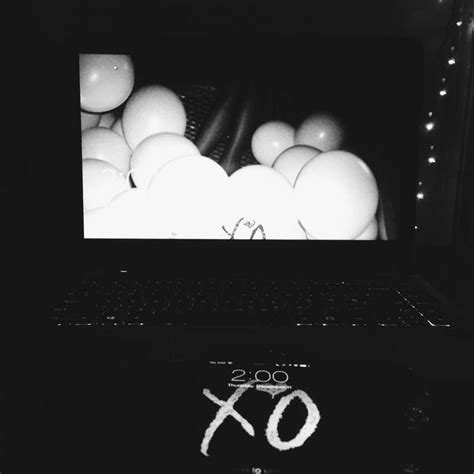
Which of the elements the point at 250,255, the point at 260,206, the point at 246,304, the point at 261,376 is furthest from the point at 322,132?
the point at 261,376

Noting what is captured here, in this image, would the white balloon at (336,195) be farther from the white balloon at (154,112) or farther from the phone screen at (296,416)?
the phone screen at (296,416)

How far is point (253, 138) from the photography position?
1.12m

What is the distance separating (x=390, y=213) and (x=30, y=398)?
0.79 metres

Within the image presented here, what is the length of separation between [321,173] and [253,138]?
166 mm

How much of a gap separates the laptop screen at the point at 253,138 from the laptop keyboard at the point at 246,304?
173mm

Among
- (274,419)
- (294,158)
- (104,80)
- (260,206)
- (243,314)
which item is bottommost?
(274,419)

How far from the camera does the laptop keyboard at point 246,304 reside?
32.5 inches

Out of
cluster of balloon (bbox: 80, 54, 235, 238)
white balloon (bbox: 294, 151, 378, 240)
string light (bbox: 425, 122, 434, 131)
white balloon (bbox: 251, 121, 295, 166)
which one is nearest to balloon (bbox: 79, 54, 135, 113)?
cluster of balloon (bbox: 80, 54, 235, 238)

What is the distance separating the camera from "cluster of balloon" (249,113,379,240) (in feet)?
3.58

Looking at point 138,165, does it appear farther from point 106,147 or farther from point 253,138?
point 253,138

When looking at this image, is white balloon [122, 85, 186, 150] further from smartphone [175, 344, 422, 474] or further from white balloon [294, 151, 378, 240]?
smartphone [175, 344, 422, 474]

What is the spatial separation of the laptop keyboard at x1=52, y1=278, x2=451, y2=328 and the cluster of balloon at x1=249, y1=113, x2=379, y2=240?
162mm

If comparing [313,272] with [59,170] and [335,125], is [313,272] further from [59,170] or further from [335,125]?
[59,170]

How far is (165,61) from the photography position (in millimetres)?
1109
